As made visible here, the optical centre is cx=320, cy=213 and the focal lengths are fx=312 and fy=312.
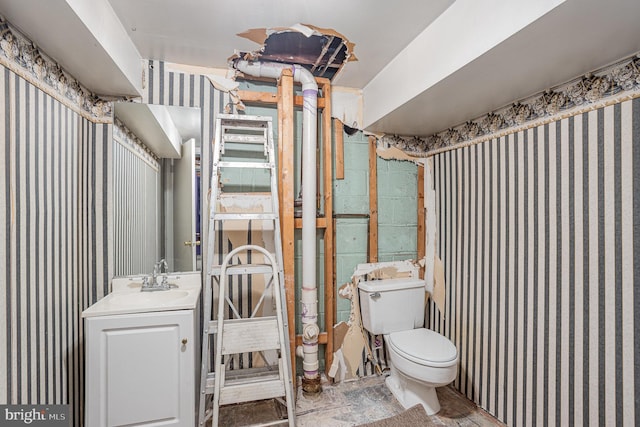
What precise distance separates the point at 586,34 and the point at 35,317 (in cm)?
245

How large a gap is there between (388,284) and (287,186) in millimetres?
1007

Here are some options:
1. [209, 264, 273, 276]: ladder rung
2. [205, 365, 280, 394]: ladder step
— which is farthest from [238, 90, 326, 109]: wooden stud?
[205, 365, 280, 394]: ladder step

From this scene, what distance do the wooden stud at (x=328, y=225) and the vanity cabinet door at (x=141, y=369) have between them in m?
1.00

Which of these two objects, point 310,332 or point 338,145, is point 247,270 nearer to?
point 310,332

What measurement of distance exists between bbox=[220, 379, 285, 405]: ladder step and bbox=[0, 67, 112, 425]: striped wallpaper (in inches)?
31.2

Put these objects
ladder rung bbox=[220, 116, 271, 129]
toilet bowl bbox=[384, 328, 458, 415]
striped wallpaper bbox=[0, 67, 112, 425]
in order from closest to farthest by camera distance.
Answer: striped wallpaper bbox=[0, 67, 112, 425]
toilet bowl bbox=[384, 328, 458, 415]
ladder rung bbox=[220, 116, 271, 129]

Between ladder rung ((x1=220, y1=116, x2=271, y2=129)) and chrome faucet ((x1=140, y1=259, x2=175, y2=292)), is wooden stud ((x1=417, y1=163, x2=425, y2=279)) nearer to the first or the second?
ladder rung ((x1=220, y1=116, x2=271, y2=129))

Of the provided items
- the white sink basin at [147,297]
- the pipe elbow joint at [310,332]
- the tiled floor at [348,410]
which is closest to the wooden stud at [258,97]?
the white sink basin at [147,297]

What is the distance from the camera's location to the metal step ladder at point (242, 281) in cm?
160

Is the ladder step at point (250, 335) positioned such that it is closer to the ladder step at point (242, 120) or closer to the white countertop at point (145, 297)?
the white countertop at point (145, 297)

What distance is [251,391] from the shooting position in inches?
62.0

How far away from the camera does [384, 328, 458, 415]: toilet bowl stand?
1.81 meters

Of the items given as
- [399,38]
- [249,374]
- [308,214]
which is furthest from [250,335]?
[399,38]

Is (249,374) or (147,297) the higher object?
(147,297)
